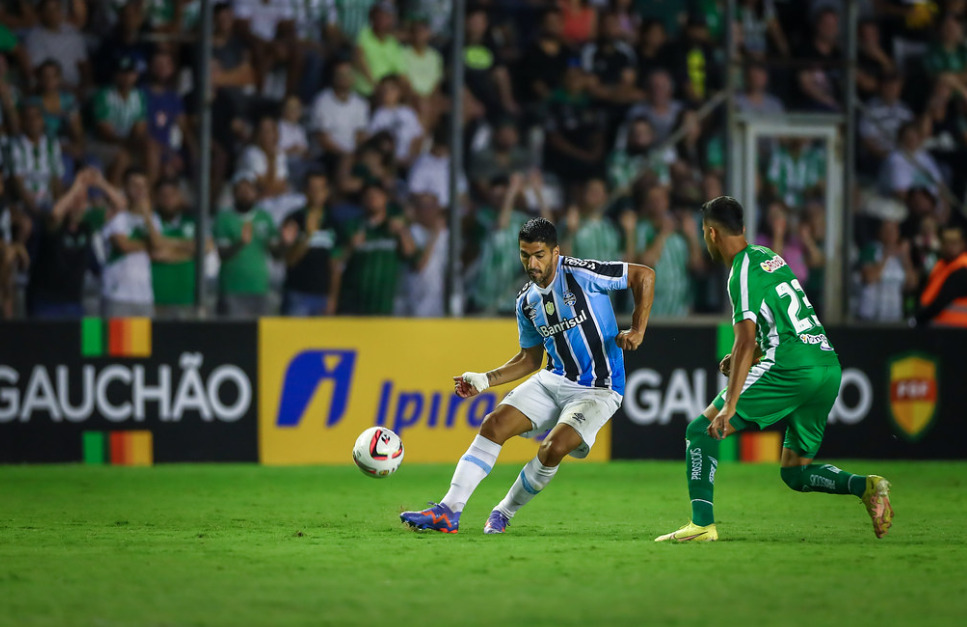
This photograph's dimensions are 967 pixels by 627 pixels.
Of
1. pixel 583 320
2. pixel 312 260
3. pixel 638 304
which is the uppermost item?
pixel 312 260

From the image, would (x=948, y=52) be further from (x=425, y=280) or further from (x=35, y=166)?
(x=35, y=166)

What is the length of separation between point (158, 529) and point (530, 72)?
26.6ft

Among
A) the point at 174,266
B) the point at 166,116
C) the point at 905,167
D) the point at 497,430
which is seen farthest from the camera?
the point at 905,167

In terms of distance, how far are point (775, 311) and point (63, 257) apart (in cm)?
744

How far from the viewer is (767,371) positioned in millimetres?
7992

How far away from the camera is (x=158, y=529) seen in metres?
8.61

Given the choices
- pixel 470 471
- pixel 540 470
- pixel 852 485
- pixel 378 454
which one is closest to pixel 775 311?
pixel 852 485

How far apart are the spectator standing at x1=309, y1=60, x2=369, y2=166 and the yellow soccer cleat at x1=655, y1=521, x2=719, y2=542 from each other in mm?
7304

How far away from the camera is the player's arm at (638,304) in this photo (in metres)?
8.02

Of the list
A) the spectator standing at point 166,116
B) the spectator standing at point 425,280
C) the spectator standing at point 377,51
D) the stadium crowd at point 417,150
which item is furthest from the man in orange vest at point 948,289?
the spectator standing at point 166,116

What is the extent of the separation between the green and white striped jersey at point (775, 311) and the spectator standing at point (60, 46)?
813cm

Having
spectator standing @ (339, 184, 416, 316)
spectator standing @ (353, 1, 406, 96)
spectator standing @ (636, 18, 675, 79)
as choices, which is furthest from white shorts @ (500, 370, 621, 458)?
spectator standing @ (636, 18, 675, 79)

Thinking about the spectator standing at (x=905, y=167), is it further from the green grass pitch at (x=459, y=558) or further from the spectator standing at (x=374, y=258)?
the spectator standing at (x=374, y=258)

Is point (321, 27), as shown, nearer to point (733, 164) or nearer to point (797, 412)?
Result: point (733, 164)
